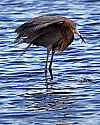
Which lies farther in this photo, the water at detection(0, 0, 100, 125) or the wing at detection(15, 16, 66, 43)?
the wing at detection(15, 16, 66, 43)

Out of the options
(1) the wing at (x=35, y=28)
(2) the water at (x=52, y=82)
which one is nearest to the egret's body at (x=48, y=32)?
(1) the wing at (x=35, y=28)

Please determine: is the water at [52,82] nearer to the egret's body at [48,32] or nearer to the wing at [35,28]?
the egret's body at [48,32]

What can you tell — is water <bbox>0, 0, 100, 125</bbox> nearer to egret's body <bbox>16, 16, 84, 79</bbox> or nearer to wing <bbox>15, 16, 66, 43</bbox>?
egret's body <bbox>16, 16, 84, 79</bbox>

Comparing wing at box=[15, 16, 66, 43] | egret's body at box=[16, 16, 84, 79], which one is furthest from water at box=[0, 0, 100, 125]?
wing at box=[15, 16, 66, 43]

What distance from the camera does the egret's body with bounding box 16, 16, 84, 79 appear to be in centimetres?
1000

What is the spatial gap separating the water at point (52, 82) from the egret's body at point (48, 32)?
0.48m

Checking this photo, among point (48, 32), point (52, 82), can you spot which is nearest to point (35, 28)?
point (48, 32)

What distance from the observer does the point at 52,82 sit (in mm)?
10344

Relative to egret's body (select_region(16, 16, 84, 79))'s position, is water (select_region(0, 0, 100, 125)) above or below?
below

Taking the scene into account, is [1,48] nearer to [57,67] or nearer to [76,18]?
[57,67]

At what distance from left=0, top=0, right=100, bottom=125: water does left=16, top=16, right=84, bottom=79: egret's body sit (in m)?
0.48

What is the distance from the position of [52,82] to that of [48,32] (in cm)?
73

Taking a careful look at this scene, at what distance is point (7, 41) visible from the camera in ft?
40.7

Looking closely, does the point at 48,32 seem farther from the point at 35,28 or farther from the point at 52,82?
the point at 52,82
